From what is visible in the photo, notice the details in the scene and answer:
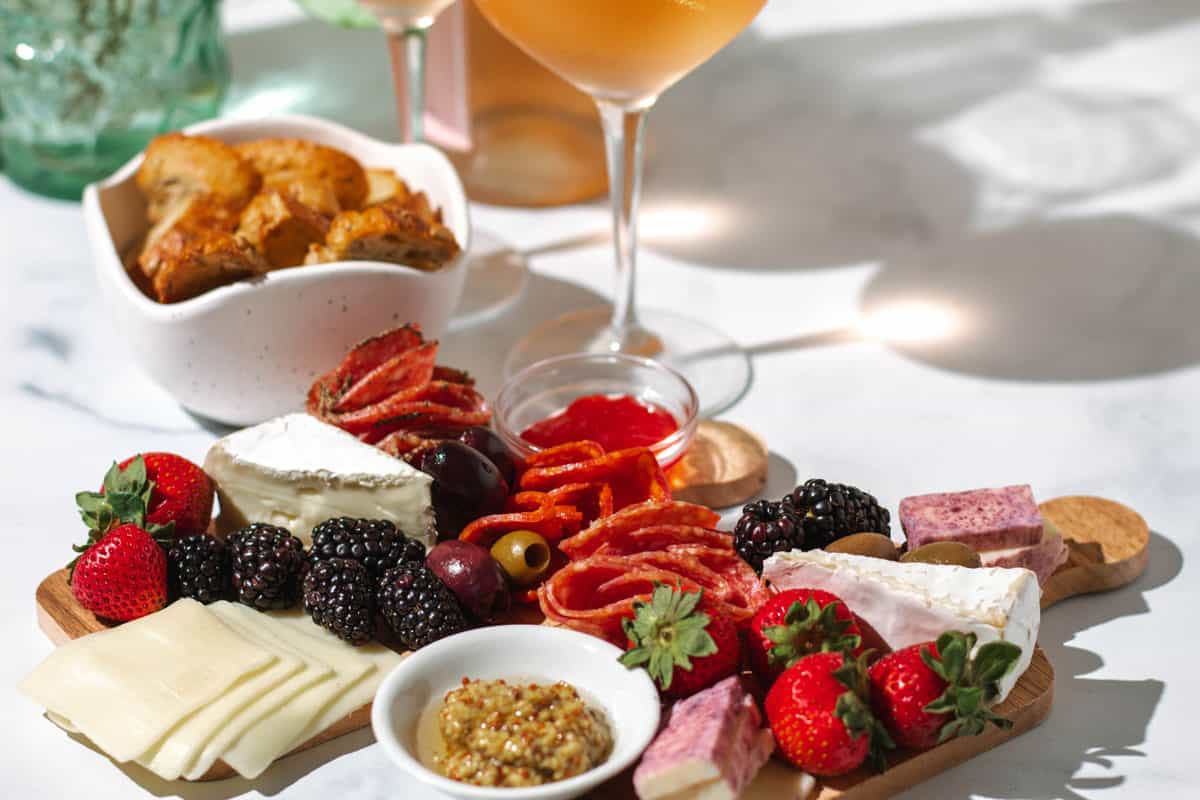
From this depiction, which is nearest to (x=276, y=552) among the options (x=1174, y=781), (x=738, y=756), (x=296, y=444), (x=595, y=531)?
(x=296, y=444)

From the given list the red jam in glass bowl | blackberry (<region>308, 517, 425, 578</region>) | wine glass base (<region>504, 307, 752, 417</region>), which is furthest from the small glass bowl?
blackberry (<region>308, 517, 425, 578</region>)

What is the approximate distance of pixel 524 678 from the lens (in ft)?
4.80

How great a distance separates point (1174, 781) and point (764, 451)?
64 centimetres

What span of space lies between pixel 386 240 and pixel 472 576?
1.70 feet

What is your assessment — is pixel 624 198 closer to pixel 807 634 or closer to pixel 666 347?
pixel 666 347

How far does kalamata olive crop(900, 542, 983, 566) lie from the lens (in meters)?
1.56

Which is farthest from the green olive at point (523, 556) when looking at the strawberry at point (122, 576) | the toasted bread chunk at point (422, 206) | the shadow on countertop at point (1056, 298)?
the shadow on countertop at point (1056, 298)

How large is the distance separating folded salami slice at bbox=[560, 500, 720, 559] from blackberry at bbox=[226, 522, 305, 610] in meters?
0.28

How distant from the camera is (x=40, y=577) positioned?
1745mm

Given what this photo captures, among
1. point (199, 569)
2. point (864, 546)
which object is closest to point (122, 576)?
point (199, 569)

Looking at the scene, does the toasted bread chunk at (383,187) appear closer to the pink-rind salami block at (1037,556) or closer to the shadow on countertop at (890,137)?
the shadow on countertop at (890,137)

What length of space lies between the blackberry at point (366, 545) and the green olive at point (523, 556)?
0.28 ft

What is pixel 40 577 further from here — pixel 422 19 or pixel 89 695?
pixel 422 19

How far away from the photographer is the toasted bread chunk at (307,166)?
204 cm
